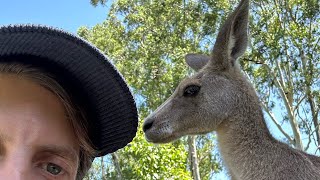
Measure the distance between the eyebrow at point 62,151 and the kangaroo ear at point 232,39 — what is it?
293 cm

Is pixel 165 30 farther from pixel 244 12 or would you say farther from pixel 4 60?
pixel 4 60

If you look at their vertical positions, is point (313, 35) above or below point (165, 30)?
below

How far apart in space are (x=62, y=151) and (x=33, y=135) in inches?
3.4

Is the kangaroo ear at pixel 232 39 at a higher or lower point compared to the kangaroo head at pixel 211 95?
higher

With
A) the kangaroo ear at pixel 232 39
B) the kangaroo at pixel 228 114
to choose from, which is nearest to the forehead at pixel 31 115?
the kangaroo at pixel 228 114

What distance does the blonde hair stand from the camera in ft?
4.12

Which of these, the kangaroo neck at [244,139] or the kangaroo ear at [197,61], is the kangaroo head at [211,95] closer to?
the kangaroo neck at [244,139]

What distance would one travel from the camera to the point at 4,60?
124 cm

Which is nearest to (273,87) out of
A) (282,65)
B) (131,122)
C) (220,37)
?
(282,65)

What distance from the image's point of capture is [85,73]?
1269 millimetres

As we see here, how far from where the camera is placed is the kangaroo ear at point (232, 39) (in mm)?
4066

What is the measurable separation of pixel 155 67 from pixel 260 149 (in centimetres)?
1370

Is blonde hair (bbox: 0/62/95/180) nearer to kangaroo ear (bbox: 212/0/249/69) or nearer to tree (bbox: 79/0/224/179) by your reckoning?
kangaroo ear (bbox: 212/0/249/69)

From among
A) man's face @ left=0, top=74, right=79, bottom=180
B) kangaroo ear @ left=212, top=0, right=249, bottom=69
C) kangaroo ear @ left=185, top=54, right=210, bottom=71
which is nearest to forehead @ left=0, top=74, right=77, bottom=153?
man's face @ left=0, top=74, right=79, bottom=180
